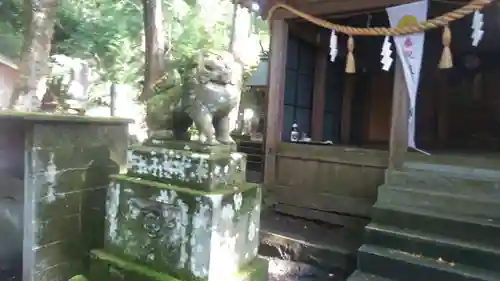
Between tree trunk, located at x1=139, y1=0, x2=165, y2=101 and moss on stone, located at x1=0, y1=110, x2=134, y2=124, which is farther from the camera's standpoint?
tree trunk, located at x1=139, y1=0, x2=165, y2=101

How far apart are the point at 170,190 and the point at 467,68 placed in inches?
303

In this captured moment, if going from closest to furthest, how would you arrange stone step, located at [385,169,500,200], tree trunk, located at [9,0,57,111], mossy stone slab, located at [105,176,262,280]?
1. mossy stone slab, located at [105,176,262,280]
2. stone step, located at [385,169,500,200]
3. tree trunk, located at [9,0,57,111]

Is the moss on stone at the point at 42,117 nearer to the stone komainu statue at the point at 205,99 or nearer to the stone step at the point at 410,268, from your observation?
the stone komainu statue at the point at 205,99

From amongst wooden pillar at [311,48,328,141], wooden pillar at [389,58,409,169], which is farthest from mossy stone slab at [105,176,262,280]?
wooden pillar at [311,48,328,141]

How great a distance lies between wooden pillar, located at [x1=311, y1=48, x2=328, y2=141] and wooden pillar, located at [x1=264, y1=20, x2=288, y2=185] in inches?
57.3

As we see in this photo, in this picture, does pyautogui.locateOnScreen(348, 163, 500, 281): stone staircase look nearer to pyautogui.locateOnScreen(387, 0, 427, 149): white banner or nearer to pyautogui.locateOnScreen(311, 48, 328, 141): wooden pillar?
pyautogui.locateOnScreen(387, 0, 427, 149): white banner

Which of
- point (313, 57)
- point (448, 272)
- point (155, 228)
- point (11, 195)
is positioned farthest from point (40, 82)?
point (448, 272)

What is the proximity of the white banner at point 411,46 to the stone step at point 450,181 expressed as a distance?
1.69ft

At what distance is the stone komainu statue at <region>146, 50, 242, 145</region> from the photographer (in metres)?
3.05

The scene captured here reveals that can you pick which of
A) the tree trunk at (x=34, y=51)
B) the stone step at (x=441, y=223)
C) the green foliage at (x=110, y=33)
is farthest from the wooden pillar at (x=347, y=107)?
the green foliage at (x=110, y=33)

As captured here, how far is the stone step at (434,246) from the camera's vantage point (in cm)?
340

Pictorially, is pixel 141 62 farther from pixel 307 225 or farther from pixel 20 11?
pixel 307 225

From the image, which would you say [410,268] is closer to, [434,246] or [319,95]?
[434,246]

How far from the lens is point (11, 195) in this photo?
3771 mm
